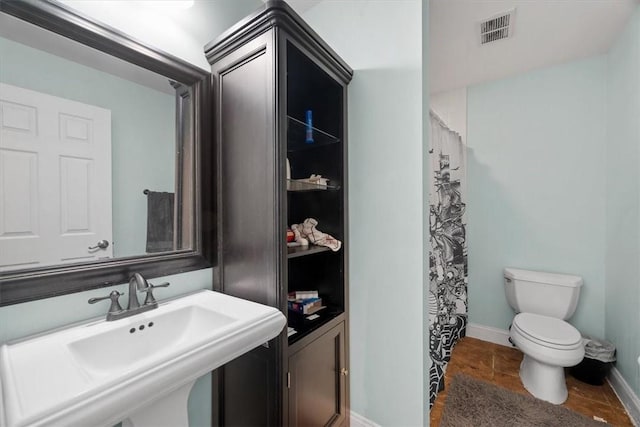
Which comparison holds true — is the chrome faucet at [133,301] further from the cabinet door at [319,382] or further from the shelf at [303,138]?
the shelf at [303,138]

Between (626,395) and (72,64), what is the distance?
3300 millimetres

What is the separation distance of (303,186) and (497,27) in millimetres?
1764

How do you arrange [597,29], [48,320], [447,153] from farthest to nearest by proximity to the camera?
[447,153] < [597,29] < [48,320]

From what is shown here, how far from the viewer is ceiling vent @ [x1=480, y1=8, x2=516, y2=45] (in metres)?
1.64

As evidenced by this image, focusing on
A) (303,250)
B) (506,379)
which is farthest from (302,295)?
(506,379)

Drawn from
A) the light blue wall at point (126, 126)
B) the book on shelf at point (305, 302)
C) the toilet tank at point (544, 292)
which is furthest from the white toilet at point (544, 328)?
the light blue wall at point (126, 126)

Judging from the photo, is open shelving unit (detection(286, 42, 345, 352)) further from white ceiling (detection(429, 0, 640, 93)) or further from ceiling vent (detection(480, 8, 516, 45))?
ceiling vent (detection(480, 8, 516, 45))

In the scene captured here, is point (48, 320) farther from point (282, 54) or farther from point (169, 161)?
point (282, 54)

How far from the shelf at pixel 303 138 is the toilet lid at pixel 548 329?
1820 mm

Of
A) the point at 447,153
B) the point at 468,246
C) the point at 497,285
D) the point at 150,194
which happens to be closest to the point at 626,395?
the point at 497,285

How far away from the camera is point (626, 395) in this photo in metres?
1.63

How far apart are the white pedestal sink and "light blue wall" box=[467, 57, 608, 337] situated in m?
2.36

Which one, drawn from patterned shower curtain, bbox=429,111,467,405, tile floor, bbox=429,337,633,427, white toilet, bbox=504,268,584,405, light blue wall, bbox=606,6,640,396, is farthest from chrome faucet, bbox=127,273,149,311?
light blue wall, bbox=606,6,640,396

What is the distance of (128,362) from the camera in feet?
2.78
